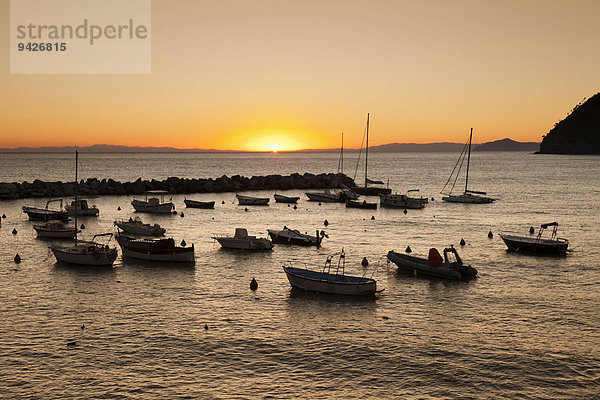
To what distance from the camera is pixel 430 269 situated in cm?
4059

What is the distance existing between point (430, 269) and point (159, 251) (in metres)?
22.9

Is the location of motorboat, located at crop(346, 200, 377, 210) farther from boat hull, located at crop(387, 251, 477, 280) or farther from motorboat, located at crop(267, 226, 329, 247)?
boat hull, located at crop(387, 251, 477, 280)

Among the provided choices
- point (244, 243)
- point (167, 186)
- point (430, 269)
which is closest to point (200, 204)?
point (167, 186)

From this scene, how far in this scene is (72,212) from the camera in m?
72.8

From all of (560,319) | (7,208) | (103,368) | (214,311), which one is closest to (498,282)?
(560,319)

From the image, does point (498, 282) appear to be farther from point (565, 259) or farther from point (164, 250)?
point (164, 250)

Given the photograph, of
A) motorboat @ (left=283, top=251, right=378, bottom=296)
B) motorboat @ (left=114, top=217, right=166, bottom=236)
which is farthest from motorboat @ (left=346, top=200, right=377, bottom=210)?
motorboat @ (left=283, top=251, right=378, bottom=296)

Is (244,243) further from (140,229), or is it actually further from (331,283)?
(331,283)

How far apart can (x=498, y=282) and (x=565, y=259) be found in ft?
42.0

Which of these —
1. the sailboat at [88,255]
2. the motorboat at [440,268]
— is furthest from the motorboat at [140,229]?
the motorboat at [440,268]

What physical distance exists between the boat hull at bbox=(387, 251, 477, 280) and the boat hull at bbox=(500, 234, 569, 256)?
12754 mm

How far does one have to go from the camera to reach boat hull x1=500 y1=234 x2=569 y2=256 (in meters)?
49.4

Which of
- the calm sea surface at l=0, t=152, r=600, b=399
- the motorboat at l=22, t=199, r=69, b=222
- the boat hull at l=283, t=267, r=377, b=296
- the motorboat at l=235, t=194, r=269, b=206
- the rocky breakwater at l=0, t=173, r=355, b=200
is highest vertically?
the rocky breakwater at l=0, t=173, r=355, b=200

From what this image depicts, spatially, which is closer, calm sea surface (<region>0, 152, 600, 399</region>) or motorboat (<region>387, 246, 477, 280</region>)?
calm sea surface (<region>0, 152, 600, 399</region>)
